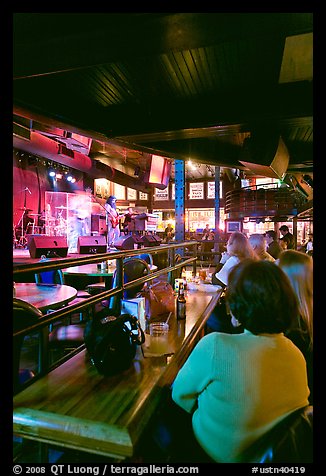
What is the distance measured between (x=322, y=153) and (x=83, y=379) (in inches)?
69.2

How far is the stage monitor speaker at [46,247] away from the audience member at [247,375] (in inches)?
229

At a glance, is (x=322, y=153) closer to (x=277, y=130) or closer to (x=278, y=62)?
(x=278, y=62)

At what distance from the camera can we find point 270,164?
3266mm

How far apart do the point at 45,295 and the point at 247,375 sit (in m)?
2.34

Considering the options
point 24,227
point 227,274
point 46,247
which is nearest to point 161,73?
point 227,274

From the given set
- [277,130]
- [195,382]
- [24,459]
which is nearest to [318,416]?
[195,382]

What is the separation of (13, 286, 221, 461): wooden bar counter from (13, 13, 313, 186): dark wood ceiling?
1721mm

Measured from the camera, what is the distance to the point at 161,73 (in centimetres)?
222

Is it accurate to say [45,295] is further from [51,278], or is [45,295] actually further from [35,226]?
[35,226]

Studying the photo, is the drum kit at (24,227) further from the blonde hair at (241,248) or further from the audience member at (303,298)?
the audience member at (303,298)

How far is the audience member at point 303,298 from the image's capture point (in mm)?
1981

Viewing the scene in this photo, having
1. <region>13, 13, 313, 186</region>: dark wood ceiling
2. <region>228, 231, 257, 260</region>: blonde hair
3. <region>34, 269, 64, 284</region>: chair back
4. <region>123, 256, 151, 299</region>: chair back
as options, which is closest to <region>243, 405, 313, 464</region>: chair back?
<region>13, 13, 313, 186</region>: dark wood ceiling

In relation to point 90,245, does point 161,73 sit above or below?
above

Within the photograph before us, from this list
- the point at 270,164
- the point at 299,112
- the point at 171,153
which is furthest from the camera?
the point at 171,153
